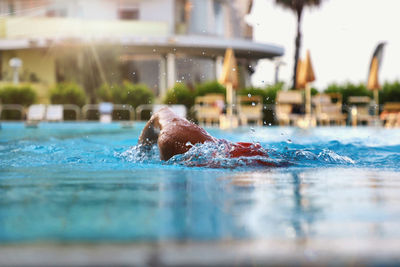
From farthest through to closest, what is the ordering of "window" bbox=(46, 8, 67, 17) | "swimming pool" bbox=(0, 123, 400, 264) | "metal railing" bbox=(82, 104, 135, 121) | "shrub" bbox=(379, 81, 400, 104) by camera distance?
"window" bbox=(46, 8, 67, 17) < "shrub" bbox=(379, 81, 400, 104) < "metal railing" bbox=(82, 104, 135, 121) < "swimming pool" bbox=(0, 123, 400, 264)

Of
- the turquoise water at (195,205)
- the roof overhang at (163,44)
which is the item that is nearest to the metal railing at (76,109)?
the roof overhang at (163,44)

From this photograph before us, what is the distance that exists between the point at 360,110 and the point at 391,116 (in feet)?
5.79

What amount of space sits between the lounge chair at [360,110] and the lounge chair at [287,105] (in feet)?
5.65

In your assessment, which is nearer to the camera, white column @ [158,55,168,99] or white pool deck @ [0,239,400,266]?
white pool deck @ [0,239,400,266]

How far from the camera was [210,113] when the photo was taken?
50.3 feet

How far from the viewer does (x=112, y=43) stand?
21891 mm

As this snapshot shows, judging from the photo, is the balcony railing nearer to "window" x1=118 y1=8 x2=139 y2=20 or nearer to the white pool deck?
"window" x1=118 y1=8 x2=139 y2=20

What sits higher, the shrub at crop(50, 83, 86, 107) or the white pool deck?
the shrub at crop(50, 83, 86, 107)

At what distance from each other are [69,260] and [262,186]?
1423mm

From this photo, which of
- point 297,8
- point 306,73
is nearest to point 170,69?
point 297,8

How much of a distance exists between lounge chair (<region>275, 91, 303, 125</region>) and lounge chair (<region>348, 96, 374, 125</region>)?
67.8 inches

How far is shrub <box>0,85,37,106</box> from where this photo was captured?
1983cm

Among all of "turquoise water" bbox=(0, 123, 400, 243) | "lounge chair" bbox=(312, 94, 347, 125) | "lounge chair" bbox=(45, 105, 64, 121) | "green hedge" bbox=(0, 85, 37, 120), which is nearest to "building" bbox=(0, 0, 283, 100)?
"green hedge" bbox=(0, 85, 37, 120)

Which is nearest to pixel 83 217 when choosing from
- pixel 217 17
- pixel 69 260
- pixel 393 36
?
pixel 69 260
